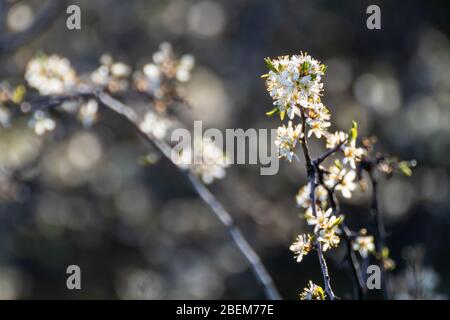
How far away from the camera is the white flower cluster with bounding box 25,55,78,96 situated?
3391 millimetres

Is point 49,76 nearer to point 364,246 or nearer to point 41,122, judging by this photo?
point 41,122

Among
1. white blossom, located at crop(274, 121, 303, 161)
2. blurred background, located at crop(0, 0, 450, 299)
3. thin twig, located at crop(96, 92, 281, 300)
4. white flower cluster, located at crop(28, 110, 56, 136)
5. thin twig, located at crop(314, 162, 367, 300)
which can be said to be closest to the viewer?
white blossom, located at crop(274, 121, 303, 161)

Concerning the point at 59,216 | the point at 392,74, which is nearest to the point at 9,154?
the point at 59,216

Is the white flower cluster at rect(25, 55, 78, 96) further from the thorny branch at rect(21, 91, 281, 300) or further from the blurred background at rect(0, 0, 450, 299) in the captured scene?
the blurred background at rect(0, 0, 450, 299)

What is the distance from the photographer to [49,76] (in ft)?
11.3

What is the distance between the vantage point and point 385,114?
8.54 meters

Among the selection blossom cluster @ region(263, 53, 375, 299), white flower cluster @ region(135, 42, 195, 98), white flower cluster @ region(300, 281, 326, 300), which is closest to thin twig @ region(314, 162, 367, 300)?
blossom cluster @ region(263, 53, 375, 299)

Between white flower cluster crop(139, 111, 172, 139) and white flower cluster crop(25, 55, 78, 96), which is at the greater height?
white flower cluster crop(25, 55, 78, 96)

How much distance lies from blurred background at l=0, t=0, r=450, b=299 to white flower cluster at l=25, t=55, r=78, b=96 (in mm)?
4725

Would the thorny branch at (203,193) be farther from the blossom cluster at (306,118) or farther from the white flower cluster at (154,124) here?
the blossom cluster at (306,118)

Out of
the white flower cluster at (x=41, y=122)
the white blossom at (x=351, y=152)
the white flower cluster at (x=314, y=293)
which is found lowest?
the white flower cluster at (x=314, y=293)

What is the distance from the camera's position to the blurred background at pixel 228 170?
8539 mm

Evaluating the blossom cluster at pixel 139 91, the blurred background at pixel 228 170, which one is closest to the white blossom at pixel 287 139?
the blossom cluster at pixel 139 91

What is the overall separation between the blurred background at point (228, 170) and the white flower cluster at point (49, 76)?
4725 millimetres
